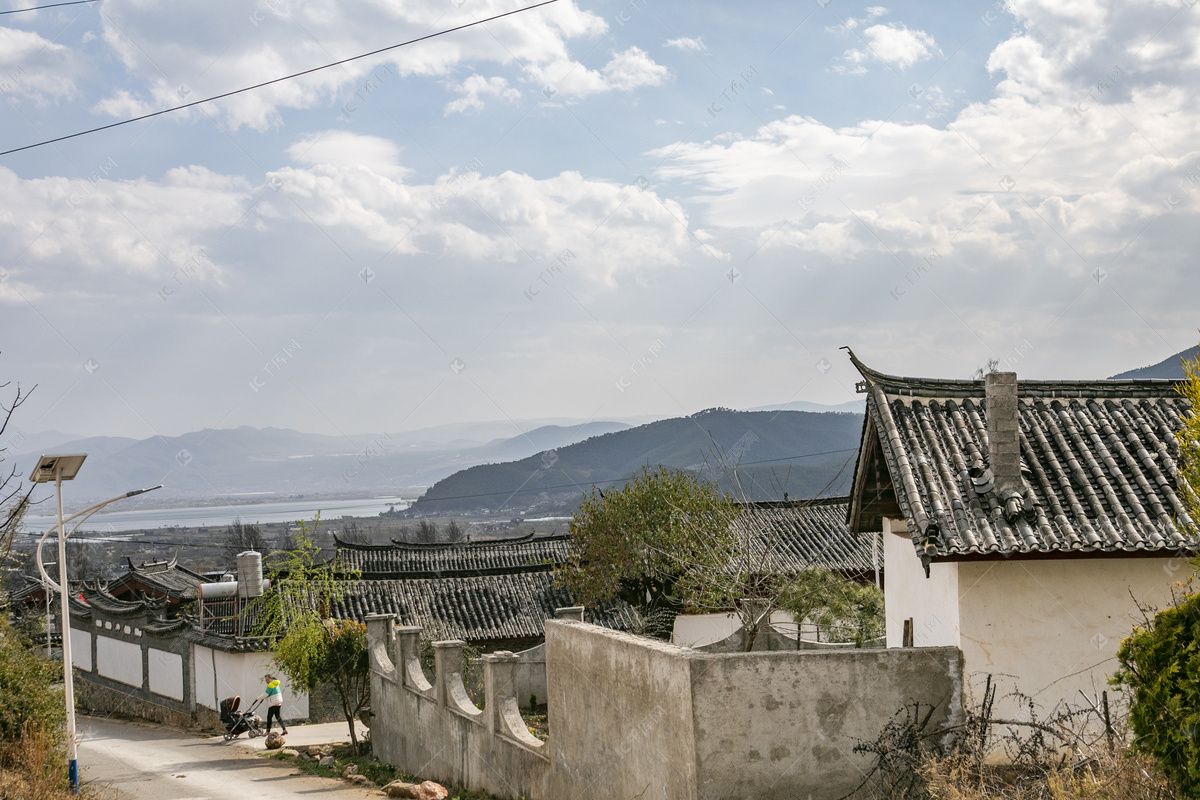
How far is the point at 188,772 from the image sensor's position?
19938 mm

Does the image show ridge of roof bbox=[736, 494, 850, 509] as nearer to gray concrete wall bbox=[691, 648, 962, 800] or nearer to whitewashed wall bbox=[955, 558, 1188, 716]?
whitewashed wall bbox=[955, 558, 1188, 716]

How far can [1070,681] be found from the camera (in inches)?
408

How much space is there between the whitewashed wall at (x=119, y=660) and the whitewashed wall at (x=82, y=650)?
0.92m

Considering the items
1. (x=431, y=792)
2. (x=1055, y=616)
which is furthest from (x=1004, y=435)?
(x=431, y=792)

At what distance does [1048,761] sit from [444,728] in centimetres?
1019

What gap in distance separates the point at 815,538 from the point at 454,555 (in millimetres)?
14051

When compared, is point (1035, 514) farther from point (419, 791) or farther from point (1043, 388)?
point (419, 791)

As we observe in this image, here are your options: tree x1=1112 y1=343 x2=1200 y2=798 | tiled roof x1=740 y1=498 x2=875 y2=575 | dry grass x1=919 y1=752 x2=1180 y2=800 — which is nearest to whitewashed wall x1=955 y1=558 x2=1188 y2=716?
dry grass x1=919 y1=752 x2=1180 y2=800

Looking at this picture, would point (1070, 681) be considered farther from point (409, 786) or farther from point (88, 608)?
point (88, 608)

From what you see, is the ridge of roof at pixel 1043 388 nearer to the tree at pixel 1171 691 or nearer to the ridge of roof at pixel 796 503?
the tree at pixel 1171 691

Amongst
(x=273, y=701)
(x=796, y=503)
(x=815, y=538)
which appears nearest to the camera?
(x=273, y=701)

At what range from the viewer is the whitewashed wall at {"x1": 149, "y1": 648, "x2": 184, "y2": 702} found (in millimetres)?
29250

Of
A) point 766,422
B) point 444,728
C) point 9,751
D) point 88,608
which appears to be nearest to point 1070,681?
point 444,728

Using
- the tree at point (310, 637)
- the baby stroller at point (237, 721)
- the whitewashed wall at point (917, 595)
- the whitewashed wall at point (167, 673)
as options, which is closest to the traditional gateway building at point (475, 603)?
the baby stroller at point (237, 721)
